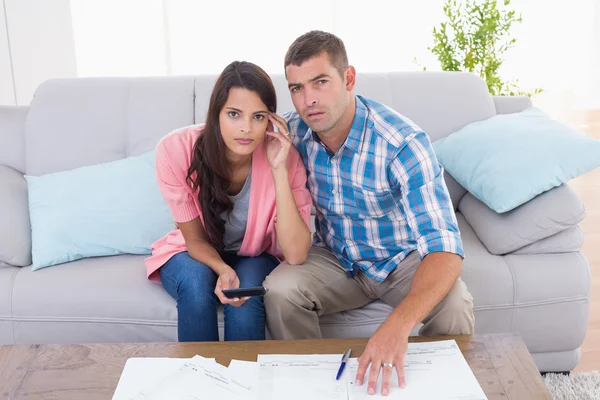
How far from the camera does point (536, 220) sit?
1848 mm

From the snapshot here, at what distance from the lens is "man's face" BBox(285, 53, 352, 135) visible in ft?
5.25

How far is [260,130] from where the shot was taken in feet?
5.44

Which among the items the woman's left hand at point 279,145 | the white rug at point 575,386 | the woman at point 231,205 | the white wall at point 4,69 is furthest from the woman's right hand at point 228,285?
the white wall at point 4,69

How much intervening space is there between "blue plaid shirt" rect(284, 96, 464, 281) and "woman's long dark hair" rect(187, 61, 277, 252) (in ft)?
0.69

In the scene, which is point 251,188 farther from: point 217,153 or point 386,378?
point 386,378

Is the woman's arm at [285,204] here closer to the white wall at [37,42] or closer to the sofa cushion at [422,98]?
the sofa cushion at [422,98]

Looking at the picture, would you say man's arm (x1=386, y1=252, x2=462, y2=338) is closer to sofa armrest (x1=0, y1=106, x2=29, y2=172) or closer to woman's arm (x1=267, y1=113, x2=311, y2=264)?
woman's arm (x1=267, y1=113, x2=311, y2=264)

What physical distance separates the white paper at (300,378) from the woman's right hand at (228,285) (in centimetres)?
33

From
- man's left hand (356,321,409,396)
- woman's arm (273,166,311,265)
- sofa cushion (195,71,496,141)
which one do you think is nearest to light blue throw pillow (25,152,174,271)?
sofa cushion (195,71,496,141)

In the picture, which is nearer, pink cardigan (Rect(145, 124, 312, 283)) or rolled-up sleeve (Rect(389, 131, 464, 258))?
rolled-up sleeve (Rect(389, 131, 464, 258))

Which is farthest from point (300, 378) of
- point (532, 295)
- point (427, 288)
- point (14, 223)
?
point (14, 223)

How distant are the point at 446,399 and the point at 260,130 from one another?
0.85 metres

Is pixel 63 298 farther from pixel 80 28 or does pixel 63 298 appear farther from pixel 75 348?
pixel 80 28

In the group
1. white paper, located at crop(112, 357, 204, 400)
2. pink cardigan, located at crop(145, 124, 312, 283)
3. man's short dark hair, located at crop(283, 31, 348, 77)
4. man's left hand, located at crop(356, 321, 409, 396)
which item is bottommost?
white paper, located at crop(112, 357, 204, 400)
